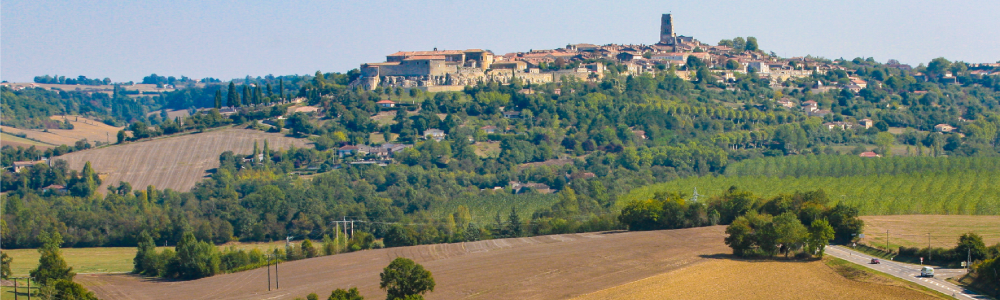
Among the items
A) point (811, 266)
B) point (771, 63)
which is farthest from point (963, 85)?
point (811, 266)

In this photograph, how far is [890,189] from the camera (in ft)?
231

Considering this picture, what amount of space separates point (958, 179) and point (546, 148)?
40.8 meters

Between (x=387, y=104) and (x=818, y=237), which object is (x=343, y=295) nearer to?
(x=818, y=237)

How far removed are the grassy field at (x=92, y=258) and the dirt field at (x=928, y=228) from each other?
1354 inches

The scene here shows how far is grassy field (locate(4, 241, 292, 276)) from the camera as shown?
57.4 m

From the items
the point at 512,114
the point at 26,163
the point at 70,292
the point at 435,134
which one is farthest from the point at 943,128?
the point at 70,292

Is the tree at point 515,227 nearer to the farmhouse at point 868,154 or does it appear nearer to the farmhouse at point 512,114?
the farmhouse at point 868,154

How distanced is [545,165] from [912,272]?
61.2 m

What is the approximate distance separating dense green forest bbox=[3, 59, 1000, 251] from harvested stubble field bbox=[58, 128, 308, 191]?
2.66 meters

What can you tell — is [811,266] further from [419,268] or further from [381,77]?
[381,77]

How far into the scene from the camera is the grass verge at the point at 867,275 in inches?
1409

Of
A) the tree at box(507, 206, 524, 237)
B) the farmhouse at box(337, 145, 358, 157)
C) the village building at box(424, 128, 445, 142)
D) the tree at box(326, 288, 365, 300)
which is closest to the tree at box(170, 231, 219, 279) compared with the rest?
the tree at box(507, 206, 524, 237)

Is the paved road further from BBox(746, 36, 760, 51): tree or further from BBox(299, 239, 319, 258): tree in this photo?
BBox(746, 36, 760, 51): tree

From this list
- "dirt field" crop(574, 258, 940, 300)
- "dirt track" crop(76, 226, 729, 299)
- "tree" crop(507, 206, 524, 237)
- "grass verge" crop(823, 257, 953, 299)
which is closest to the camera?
"grass verge" crop(823, 257, 953, 299)
